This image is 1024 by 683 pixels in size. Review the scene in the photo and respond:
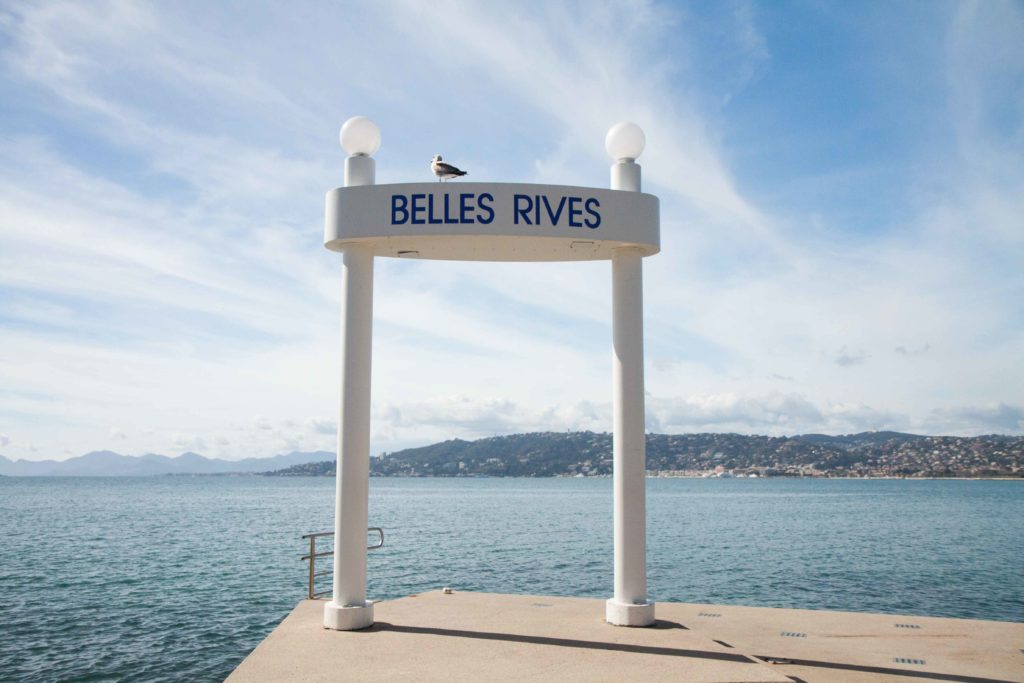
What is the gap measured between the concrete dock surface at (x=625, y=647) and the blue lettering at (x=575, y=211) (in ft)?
14.9

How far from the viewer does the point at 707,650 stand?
8188 mm

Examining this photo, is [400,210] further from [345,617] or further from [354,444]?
[345,617]

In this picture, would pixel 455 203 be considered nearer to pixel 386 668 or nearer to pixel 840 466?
pixel 386 668

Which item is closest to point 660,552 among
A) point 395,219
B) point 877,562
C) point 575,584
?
point 877,562

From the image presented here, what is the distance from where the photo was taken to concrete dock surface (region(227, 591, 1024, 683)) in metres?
7.39

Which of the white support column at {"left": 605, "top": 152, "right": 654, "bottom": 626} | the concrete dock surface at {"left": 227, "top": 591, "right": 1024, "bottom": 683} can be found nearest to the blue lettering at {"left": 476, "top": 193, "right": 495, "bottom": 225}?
the white support column at {"left": 605, "top": 152, "right": 654, "bottom": 626}

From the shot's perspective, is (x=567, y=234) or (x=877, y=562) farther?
(x=877, y=562)

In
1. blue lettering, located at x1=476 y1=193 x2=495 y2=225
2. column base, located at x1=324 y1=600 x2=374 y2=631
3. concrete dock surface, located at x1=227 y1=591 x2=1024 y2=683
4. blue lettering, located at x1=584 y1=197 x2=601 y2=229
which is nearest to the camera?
concrete dock surface, located at x1=227 y1=591 x2=1024 y2=683

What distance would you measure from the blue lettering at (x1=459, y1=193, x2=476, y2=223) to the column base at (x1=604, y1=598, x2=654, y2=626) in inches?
185

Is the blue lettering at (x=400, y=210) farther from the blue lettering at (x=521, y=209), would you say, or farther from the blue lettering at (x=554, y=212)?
the blue lettering at (x=554, y=212)

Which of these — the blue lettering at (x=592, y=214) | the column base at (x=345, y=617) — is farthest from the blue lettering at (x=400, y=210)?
the column base at (x=345, y=617)

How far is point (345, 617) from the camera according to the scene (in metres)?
9.14

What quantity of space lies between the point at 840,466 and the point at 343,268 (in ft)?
632

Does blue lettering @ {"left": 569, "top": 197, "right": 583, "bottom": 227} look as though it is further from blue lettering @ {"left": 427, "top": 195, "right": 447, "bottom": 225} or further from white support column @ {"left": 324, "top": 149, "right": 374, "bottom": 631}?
white support column @ {"left": 324, "top": 149, "right": 374, "bottom": 631}
